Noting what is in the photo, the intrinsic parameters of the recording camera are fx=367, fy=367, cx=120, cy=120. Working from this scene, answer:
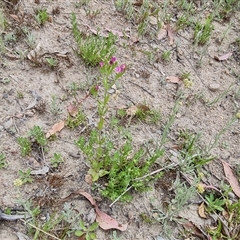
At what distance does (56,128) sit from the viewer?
113 inches

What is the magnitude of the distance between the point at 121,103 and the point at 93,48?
0.55 meters

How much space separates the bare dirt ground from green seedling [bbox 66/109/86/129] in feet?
0.13

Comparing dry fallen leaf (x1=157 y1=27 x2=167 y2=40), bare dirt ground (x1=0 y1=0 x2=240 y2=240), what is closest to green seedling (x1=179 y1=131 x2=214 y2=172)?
bare dirt ground (x1=0 y1=0 x2=240 y2=240)

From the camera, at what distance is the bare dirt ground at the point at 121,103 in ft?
8.30

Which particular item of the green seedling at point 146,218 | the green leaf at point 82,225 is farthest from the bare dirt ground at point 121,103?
the green leaf at point 82,225

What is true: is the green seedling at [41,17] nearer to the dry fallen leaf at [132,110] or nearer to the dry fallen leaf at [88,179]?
the dry fallen leaf at [132,110]

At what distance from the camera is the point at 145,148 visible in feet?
9.54

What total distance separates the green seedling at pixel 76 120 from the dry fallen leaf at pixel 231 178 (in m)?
1.20

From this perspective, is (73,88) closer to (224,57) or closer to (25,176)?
(25,176)

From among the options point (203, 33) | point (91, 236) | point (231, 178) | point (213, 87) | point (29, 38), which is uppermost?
point (203, 33)

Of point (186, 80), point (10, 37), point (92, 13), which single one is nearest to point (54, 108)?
point (10, 37)

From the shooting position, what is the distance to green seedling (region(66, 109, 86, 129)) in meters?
2.89

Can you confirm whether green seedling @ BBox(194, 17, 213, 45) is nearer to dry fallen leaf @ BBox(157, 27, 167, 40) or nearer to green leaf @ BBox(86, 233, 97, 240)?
dry fallen leaf @ BBox(157, 27, 167, 40)

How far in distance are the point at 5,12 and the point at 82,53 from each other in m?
0.92
